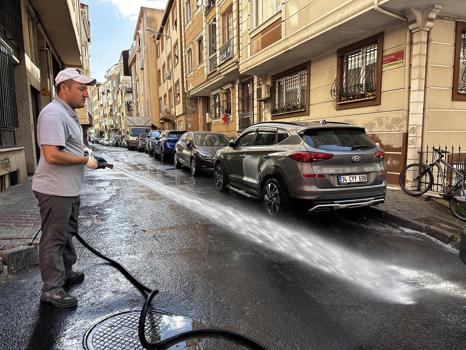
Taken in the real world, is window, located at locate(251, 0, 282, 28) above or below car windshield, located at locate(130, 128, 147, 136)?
above

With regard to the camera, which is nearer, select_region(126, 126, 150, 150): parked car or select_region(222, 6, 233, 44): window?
select_region(222, 6, 233, 44): window

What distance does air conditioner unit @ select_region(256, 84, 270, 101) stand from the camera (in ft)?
48.7

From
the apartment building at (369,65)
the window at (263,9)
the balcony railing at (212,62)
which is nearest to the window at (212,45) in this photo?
the balcony railing at (212,62)

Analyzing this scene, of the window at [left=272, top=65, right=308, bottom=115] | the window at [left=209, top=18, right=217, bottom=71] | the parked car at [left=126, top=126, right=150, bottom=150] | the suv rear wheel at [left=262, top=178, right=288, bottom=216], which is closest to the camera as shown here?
the suv rear wheel at [left=262, top=178, right=288, bottom=216]

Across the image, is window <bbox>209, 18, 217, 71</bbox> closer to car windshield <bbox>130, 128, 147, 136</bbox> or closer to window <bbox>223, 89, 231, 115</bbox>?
window <bbox>223, 89, 231, 115</bbox>

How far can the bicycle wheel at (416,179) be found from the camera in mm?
7793

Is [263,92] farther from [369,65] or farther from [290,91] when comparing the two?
[369,65]

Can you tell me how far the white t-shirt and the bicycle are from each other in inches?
240

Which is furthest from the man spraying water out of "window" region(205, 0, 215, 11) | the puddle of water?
"window" region(205, 0, 215, 11)

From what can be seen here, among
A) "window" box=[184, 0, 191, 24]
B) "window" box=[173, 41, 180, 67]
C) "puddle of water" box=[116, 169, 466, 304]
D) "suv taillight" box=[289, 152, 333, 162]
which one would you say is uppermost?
"window" box=[184, 0, 191, 24]

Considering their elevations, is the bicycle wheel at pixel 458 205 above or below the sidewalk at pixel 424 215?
above

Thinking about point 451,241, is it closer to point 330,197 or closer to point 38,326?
point 330,197

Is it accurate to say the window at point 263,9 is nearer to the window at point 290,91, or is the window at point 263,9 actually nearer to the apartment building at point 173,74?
the window at point 290,91

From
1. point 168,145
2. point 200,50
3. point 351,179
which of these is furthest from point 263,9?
point 200,50
